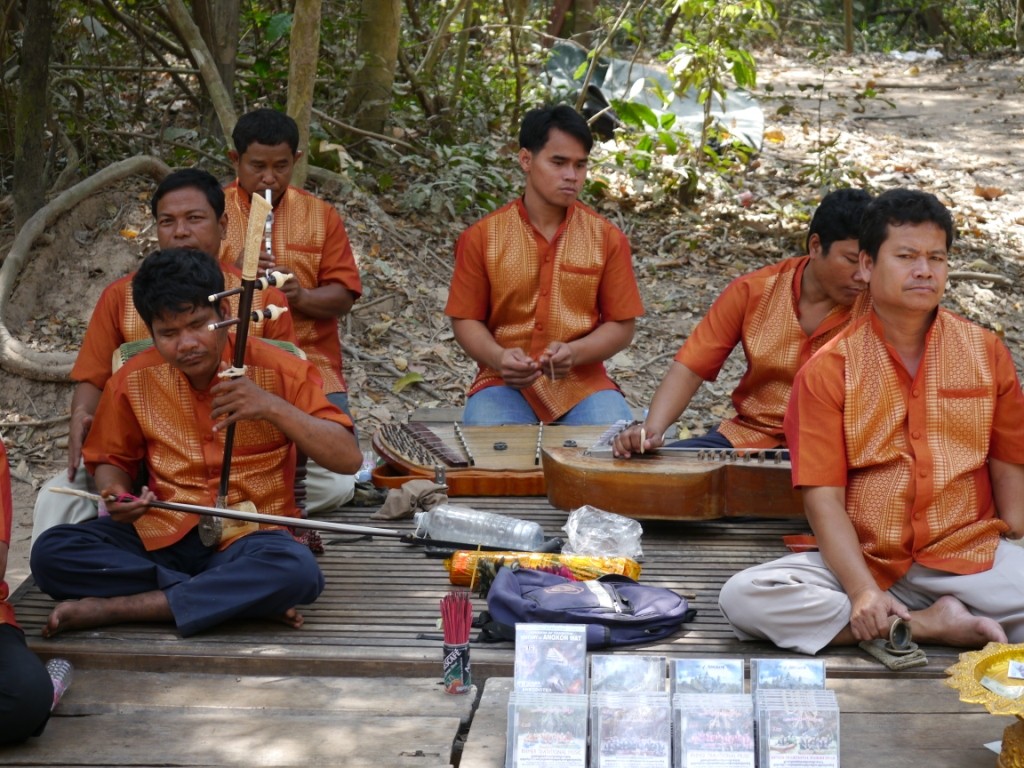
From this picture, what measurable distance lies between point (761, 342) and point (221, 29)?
4.42 metres

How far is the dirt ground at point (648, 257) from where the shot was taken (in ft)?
22.6

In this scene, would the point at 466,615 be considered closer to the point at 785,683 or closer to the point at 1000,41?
the point at 785,683

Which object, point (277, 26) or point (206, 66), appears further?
point (277, 26)

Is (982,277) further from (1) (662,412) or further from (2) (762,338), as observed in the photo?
(1) (662,412)

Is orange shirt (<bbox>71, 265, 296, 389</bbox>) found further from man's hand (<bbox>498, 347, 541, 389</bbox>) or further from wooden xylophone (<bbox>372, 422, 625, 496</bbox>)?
man's hand (<bbox>498, 347, 541, 389</bbox>)

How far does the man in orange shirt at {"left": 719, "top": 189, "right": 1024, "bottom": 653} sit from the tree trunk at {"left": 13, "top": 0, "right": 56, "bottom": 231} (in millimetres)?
4923

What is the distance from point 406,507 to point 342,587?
0.62 m

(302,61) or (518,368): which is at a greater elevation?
(302,61)

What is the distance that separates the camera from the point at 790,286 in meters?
4.71

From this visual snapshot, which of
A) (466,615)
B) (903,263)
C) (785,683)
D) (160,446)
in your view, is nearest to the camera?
(785,683)

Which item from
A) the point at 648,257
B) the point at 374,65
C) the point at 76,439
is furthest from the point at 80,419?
the point at 648,257

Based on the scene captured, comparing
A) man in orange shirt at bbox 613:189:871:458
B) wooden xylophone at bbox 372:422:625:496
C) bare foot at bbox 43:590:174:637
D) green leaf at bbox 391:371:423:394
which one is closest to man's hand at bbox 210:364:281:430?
bare foot at bbox 43:590:174:637

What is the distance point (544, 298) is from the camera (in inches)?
208

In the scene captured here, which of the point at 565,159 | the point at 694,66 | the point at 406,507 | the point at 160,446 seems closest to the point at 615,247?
the point at 565,159
